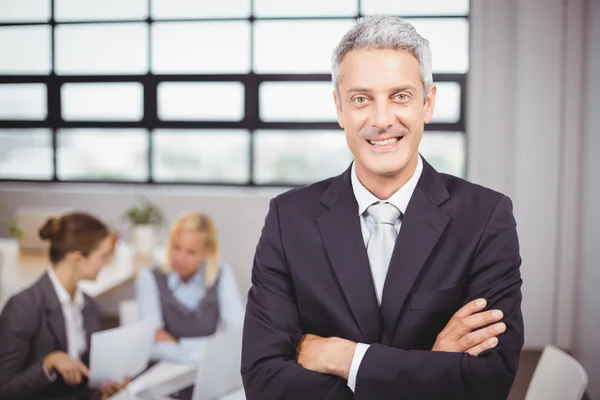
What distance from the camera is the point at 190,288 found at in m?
3.45

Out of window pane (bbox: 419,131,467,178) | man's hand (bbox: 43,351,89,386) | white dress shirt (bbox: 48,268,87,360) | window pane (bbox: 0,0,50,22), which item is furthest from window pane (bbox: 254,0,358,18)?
man's hand (bbox: 43,351,89,386)

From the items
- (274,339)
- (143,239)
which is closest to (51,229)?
(143,239)

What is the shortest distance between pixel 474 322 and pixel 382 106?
0.47 metres

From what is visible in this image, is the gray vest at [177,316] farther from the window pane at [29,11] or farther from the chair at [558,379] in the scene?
the window pane at [29,11]

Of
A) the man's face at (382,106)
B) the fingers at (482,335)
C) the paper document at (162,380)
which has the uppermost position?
the man's face at (382,106)

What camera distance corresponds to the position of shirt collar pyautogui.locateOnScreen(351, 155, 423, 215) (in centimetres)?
151

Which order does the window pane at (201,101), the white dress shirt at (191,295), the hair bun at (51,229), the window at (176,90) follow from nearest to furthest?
the hair bun at (51,229), the white dress shirt at (191,295), the window at (176,90), the window pane at (201,101)

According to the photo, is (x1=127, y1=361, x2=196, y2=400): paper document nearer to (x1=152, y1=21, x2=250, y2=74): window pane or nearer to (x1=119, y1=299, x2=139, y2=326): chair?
(x1=119, y1=299, x2=139, y2=326): chair

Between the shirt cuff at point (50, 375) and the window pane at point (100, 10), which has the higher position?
the window pane at point (100, 10)

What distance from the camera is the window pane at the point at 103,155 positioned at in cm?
491

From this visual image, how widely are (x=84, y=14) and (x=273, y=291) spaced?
3.91 meters

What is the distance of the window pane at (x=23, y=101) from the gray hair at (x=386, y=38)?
131 inches

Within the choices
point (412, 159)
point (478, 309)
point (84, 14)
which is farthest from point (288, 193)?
point (84, 14)

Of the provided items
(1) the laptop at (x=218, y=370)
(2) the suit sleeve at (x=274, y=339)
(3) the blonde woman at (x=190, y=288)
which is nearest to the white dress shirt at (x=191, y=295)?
(3) the blonde woman at (x=190, y=288)
